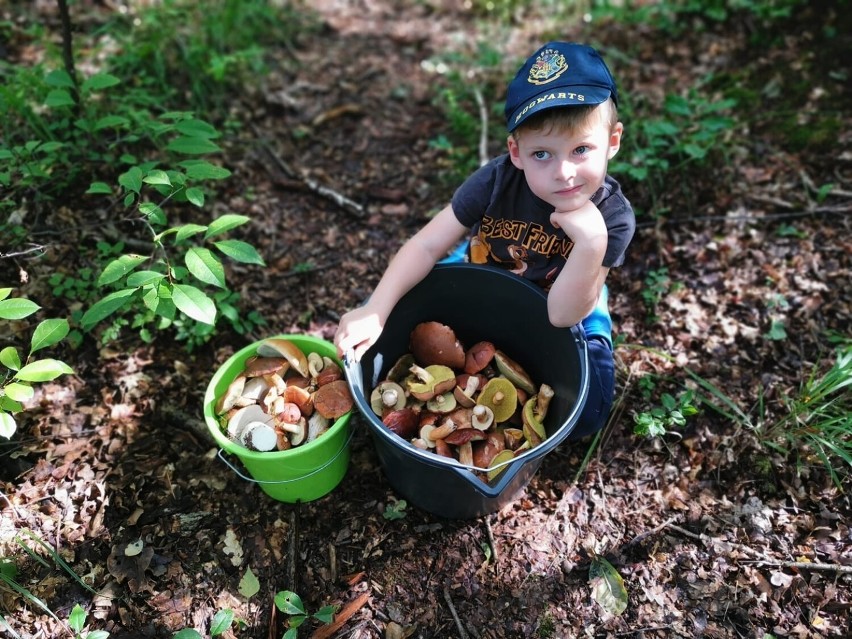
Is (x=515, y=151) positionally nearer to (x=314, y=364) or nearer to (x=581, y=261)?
(x=581, y=261)

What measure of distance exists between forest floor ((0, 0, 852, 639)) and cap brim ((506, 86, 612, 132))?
1.42 metres

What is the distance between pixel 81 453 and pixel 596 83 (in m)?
2.42

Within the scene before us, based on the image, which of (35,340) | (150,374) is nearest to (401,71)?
(150,374)

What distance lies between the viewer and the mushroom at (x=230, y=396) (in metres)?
2.13

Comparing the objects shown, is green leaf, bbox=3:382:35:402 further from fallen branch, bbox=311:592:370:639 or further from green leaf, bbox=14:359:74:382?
fallen branch, bbox=311:592:370:639

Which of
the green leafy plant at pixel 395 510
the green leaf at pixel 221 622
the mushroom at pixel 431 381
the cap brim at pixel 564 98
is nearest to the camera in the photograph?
the cap brim at pixel 564 98

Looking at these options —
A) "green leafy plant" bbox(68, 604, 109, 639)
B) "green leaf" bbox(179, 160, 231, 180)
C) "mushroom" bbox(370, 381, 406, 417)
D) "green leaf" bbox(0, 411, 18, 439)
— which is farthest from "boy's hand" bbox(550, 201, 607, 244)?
"green leafy plant" bbox(68, 604, 109, 639)

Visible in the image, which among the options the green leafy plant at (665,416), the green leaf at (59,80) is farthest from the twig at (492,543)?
the green leaf at (59,80)

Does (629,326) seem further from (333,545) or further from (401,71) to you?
(401,71)

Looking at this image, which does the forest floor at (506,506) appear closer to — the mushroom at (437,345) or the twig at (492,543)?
the twig at (492,543)

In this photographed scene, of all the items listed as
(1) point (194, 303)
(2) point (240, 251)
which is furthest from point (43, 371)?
(2) point (240, 251)

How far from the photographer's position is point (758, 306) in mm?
2916

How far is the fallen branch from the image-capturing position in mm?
2023

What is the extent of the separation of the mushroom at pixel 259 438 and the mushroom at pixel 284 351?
0.91ft
